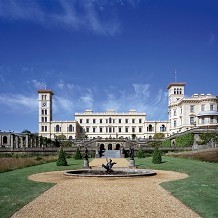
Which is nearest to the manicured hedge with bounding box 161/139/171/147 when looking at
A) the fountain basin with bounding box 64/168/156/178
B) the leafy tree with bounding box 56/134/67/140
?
the leafy tree with bounding box 56/134/67/140

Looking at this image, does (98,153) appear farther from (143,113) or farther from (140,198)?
(143,113)

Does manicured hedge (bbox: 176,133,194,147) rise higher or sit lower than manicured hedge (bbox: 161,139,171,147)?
higher

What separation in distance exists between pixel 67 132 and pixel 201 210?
96706 mm

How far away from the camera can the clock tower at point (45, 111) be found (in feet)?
347

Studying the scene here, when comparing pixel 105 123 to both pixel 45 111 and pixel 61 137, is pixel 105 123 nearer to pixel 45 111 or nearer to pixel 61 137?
pixel 61 137

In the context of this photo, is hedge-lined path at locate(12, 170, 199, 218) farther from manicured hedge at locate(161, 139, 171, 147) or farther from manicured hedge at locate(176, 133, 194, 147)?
manicured hedge at locate(161, 139, 171, 147)

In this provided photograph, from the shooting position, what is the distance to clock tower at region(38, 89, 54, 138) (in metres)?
106

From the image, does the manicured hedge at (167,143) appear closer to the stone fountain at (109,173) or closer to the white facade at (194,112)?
the white facade at (194,112)

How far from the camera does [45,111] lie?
10731 centimetres

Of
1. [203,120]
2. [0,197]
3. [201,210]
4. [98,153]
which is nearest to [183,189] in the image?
[201,210]

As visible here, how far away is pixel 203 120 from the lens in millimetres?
74500

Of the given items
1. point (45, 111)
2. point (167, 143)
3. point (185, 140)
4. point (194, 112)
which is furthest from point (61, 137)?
point (185, 140)

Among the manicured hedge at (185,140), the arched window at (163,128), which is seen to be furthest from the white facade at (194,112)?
the arched window at (163,128)

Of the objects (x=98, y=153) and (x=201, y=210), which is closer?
(x=201, y=210)
